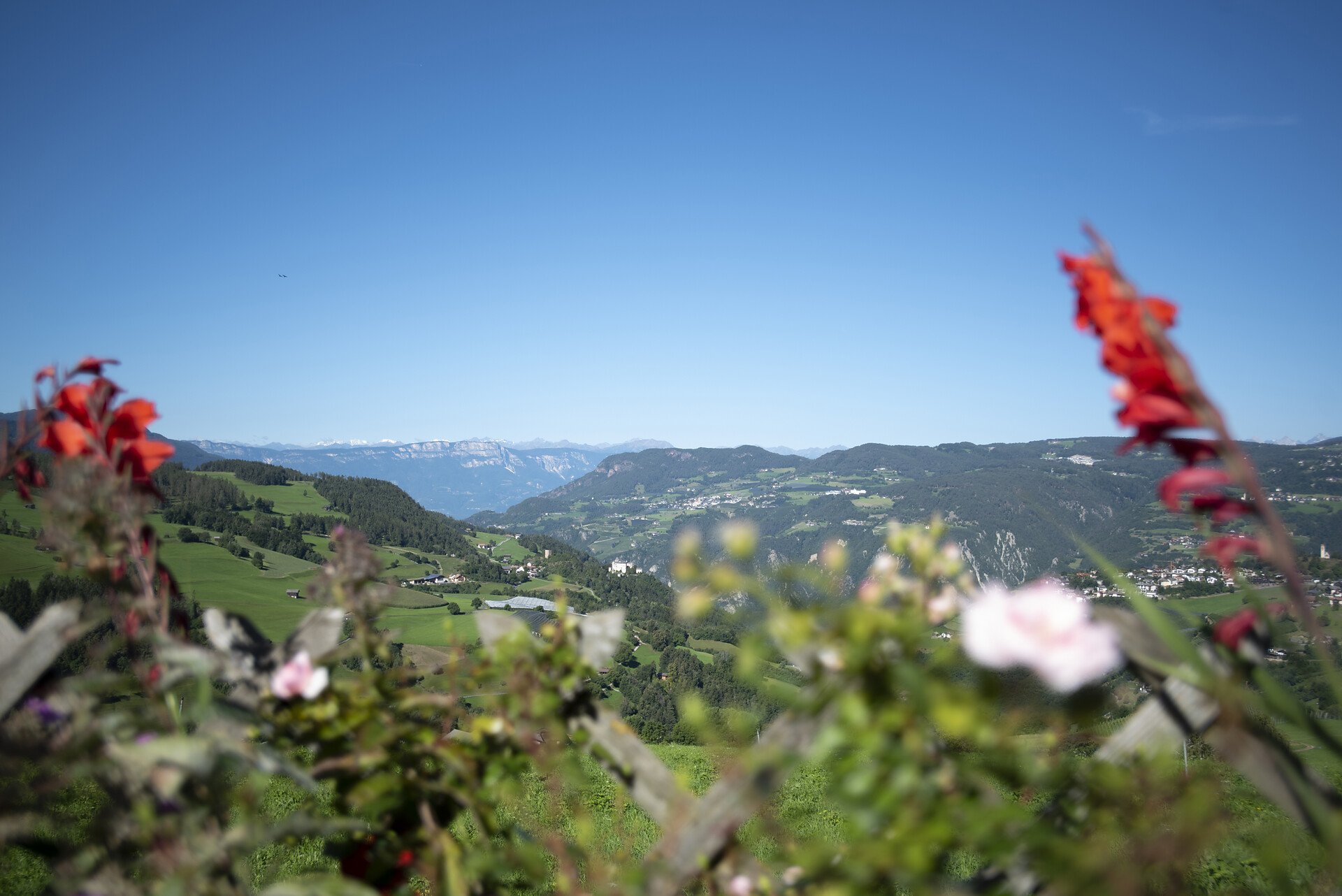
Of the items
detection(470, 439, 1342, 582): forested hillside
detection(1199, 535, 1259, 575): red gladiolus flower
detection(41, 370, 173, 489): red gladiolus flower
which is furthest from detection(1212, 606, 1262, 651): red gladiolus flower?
detection(470, 439, 1342, 582): forested hillside

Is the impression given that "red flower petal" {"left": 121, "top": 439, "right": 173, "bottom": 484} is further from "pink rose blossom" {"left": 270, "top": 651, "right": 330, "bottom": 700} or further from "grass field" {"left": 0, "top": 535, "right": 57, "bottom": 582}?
"grass field" {"left": 0, "top": 535, "right": 57, "bottom": 582}

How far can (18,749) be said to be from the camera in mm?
1013

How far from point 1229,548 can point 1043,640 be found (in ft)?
1.87

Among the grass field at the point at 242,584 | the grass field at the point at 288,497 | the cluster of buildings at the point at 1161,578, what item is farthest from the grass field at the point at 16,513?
the cluster of buildings at the point at 1161,578

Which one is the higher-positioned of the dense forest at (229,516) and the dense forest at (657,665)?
the dense forest at (229,516)

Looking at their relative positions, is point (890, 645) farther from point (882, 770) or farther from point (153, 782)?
point (153, 782)

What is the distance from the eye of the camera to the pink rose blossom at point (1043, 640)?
78 centimetres

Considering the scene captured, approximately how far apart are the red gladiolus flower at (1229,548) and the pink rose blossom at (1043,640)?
14.6 inches

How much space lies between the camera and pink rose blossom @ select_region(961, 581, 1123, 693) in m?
0.78

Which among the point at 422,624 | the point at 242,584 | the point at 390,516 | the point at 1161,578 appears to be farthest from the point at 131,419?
the point at 390,516

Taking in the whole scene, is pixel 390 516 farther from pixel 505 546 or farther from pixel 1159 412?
pixel 1159 412

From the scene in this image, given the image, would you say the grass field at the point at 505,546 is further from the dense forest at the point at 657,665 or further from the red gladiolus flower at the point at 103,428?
the red gladiolus flower at the point at 103,428

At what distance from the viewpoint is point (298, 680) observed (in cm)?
140

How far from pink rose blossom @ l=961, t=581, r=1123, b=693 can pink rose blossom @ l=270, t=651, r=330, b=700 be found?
1340 millimetres
